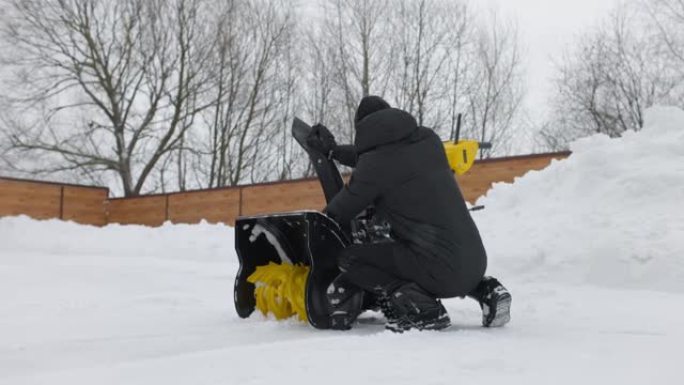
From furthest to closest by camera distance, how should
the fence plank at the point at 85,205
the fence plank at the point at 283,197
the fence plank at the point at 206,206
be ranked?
the fence plank at the point at 85,205 < the fence plank at the point at 206,206 < the fence plank at the point at 283,197

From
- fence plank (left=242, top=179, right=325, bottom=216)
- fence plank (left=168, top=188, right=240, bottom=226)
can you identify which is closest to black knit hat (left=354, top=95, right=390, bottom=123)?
fence plank (left=242, top=179, right=325, bottom=216)

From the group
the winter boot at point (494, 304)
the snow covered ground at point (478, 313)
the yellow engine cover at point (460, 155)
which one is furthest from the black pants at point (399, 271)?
the yellow engine cover at point (460, 155)

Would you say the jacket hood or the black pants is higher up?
the jacket hood

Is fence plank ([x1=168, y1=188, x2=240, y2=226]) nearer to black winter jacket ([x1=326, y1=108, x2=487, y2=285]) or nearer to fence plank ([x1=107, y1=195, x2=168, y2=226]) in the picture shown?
fence plank ([x1=107, y1=195, x2=168, y2=226])

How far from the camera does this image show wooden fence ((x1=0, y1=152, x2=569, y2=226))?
500 inches

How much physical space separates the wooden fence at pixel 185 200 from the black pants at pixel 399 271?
8.53 meters

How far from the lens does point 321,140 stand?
4.53 m

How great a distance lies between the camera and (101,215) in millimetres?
19766

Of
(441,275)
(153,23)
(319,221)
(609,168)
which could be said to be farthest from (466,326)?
(153,23)

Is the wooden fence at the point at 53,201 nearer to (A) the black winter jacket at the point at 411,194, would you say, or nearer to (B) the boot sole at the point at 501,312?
(A) the black winter jacket at the point at 411,194

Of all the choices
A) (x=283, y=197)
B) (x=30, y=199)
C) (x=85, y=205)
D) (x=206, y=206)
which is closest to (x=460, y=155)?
(x=283, y=197)

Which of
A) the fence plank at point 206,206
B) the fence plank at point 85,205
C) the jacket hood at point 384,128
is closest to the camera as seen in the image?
the jacket hood at point 384,128

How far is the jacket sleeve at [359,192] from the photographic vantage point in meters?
3.96

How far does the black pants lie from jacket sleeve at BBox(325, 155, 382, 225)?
0.24m
